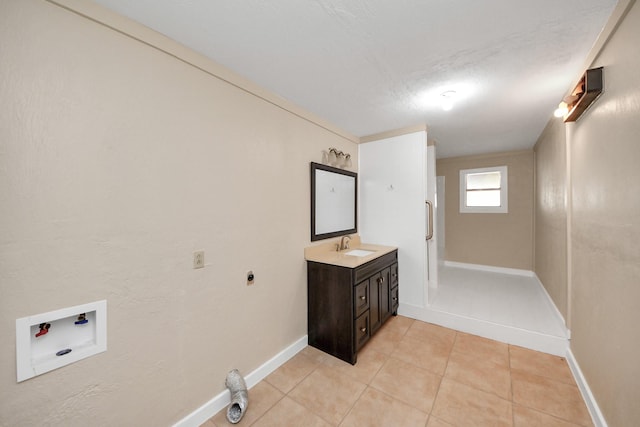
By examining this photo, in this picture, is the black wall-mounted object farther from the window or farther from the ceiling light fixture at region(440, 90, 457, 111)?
the window

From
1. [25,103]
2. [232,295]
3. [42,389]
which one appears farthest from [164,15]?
[42,389]

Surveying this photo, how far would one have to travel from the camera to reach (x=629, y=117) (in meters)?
1.19

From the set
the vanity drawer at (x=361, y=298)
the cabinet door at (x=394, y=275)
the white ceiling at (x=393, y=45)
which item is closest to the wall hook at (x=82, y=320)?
the white ceiling at (x=393, y=45)

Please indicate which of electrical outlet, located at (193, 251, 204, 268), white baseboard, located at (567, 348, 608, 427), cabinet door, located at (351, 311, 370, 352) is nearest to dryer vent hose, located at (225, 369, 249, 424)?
electrical outlet, located at (193, 251, 204, 268)

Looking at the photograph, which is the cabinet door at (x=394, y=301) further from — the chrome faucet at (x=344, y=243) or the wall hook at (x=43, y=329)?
the wall hook at (x=43, y=329)

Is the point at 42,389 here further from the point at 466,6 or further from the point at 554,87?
the point at 554,87

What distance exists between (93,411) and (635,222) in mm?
2713

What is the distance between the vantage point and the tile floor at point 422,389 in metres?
1.59

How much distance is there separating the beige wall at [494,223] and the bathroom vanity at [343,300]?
311cm

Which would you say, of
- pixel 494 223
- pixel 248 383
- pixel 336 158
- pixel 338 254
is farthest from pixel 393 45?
pixel 494 223

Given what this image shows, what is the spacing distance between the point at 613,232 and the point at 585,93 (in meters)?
0.89

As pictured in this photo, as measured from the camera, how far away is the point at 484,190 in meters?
4.74

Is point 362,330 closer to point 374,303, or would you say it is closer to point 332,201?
point 374,303

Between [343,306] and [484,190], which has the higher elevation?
[484,190]
